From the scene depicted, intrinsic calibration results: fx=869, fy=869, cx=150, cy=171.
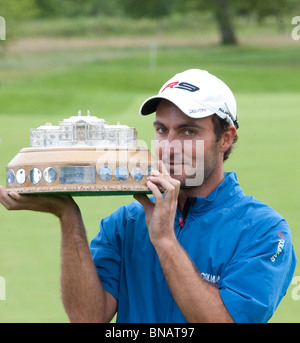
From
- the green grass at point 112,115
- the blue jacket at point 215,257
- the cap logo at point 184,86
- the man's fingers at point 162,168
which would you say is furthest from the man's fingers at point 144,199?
the green grass at point 112,115

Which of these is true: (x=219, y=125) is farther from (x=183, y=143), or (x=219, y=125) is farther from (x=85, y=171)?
(x=85, y=171)

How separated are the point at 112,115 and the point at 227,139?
16.1m

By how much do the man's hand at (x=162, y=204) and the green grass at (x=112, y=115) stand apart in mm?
4060

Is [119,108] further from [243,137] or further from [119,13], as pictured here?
[119,13]

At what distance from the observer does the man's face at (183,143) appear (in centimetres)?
314

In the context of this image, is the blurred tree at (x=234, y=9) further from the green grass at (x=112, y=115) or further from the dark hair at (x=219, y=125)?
the dark hair at (x=219, y=125)

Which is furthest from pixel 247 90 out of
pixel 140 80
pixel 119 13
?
pixel 119 13

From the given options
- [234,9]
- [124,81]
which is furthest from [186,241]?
[234,9]

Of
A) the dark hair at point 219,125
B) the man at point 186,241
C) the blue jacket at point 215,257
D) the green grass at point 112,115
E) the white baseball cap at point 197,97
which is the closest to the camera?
the man at point 186,241

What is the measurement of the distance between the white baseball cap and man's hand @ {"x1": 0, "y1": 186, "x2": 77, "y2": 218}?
49cm

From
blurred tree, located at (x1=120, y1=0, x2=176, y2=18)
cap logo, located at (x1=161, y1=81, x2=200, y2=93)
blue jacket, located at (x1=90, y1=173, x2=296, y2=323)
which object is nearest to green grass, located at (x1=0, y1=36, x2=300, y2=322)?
blue jacket, located at (x1=90, y1=173, x2=296, y2=323)

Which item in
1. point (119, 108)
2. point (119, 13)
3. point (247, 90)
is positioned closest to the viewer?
point (119, 108)

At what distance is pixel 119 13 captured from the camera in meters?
65.2

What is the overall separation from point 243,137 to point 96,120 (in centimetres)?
1429
